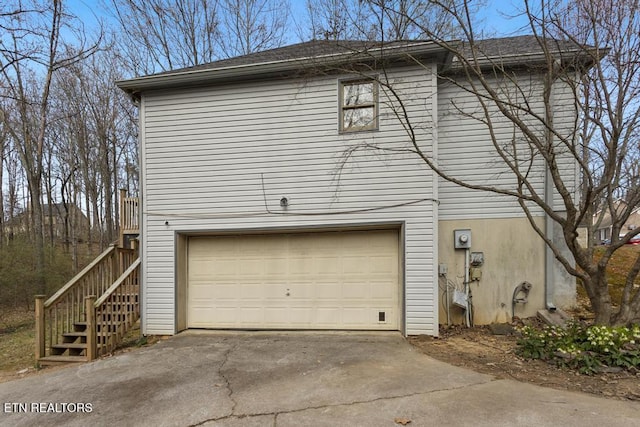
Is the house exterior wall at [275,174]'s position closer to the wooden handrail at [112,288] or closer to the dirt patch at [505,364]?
the wooden handrail at [112,288]

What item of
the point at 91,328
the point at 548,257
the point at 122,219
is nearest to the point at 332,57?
the point at 548,257

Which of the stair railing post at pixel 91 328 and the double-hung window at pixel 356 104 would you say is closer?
the stair railing post at pixel 91 328

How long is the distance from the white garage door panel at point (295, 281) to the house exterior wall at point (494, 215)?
1257 millimetres

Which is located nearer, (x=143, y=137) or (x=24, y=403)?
(x=24, y=403)

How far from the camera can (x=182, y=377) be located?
489 cm

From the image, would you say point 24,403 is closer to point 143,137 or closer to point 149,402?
point 149,402

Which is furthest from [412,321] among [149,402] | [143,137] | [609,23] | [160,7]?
[160,7]

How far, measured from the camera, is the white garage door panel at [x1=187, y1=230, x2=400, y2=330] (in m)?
7.15

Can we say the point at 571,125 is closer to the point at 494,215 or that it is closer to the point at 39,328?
the point at 494,215

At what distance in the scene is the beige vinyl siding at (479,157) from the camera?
23.5 ft

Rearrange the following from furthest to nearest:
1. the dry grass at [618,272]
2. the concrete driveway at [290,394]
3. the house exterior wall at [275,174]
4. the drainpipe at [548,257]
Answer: the dry grass at [618,272]
the drainpipe at [548,257]
the house exterior wall at [275,174]
the concrete driveway at [290,394]

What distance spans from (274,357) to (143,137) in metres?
5.27

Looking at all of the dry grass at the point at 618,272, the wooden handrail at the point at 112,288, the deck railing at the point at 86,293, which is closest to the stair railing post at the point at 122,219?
the deck railing at the point at 86,293

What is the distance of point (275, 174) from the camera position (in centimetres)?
724
